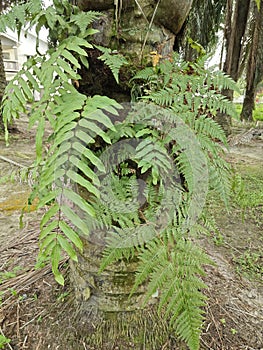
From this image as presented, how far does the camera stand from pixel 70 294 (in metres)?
1.19

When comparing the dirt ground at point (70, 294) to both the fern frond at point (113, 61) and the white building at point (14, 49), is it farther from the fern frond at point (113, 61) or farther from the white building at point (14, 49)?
the white building at point (14, 49)

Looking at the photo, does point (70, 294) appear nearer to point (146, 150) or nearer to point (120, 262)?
point (120, 262)

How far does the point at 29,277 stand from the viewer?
1.38 meters

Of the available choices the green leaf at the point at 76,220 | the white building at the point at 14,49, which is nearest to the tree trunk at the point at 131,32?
the green leaf at the point at 76,220

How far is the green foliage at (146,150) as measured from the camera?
2.15ft

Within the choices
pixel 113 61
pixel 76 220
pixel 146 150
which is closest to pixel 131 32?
pixel 113 61

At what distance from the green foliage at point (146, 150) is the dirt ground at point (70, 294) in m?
0.14

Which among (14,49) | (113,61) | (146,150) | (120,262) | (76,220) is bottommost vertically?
(120,262)

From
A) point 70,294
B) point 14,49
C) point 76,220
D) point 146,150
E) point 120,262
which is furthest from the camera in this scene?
point 14,49

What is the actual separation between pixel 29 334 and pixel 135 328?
1.35 ft

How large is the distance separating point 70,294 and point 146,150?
2.54 ft

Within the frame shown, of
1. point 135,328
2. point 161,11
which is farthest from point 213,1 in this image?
point 135,328

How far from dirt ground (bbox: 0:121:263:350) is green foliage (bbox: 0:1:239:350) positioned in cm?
14

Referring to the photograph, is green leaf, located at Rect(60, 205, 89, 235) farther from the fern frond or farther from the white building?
the white building
